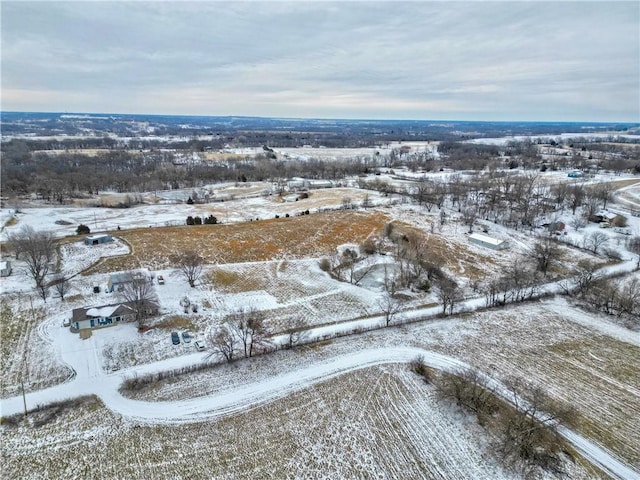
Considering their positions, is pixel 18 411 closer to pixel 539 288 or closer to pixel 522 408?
pixel 522 408

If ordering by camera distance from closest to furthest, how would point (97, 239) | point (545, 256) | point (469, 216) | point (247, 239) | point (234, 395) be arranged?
point (234, 395), point (545, 256), point (97, 239), point (247, 239), point (469, 216)

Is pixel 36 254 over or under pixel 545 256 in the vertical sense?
over

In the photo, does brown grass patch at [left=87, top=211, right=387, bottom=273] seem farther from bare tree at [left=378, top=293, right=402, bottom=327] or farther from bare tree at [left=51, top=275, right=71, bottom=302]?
bare tree at [left=378, top=293, right=402, bottom=327]

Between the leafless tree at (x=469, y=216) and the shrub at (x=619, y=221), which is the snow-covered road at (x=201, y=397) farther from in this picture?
the shrub at (x=619, y=221)

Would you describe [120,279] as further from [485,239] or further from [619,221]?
[619,221]

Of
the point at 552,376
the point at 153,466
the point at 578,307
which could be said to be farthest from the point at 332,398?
the point at 578,307

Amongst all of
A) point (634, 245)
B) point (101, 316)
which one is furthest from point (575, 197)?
point (101, 316)
